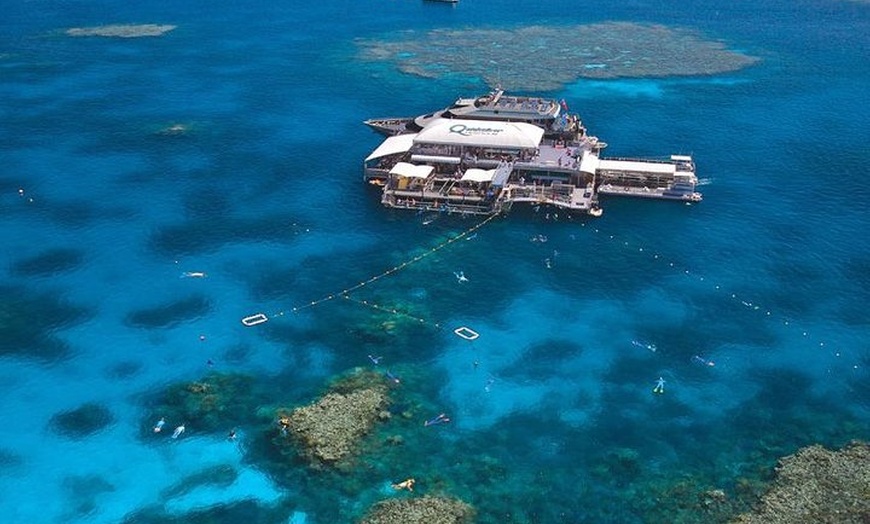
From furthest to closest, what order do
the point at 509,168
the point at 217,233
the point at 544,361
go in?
1. the point at 509,168
2. the point at 217,233
3. the point at 544,361

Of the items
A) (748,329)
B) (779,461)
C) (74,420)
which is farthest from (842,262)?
(74,420)

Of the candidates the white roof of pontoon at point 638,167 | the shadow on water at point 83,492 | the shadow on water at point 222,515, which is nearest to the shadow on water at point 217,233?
the shadow on water at point 83,492

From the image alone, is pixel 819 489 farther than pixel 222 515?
Yes

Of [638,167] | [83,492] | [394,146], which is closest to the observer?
[83,492]

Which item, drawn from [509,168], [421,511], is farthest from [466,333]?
[509,168]

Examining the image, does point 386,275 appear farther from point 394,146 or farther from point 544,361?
point 394,146

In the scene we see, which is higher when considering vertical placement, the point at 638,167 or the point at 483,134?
the point at 483,134

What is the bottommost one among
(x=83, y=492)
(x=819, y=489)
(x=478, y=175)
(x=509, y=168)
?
(x=83, y=492)
